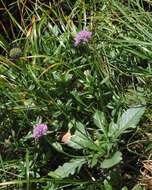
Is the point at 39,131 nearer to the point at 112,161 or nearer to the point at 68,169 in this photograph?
the point at 68,169

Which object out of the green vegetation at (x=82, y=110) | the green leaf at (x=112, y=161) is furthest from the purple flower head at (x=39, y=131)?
the green leaf at (x=112, y=161)

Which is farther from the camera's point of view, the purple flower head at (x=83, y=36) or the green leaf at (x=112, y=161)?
the purple flower head at (x=83, y=36)

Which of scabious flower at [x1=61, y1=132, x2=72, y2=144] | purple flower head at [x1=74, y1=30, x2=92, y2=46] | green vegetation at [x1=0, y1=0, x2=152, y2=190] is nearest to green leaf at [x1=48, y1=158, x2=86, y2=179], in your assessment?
green vegetation at [x1=0, y1=0, x2=152, y2=190]

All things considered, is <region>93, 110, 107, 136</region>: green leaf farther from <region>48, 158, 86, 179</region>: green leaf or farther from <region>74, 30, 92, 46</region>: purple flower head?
<region>74, 30, 92, 46</region>: purple flower head

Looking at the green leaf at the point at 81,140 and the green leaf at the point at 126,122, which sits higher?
the green leaf at the point at 126,122

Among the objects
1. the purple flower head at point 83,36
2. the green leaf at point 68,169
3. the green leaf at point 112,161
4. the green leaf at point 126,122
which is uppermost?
the purple flower head at point 83,36

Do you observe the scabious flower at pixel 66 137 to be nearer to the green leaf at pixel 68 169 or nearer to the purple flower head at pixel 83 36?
the green leaf at pixel 68 169

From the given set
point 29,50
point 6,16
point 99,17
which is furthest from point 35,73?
point 6,16
